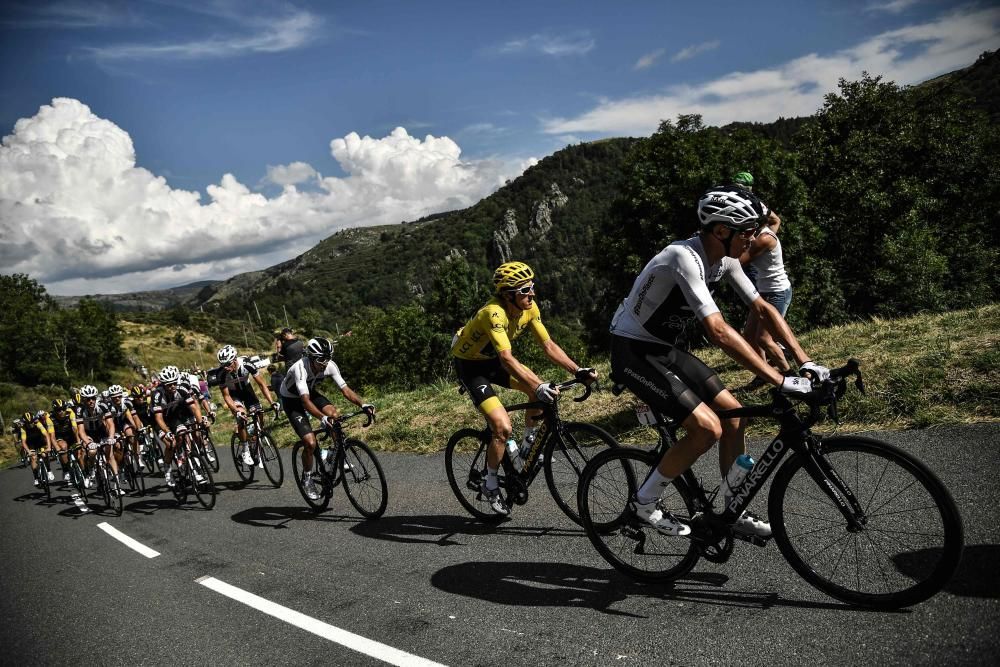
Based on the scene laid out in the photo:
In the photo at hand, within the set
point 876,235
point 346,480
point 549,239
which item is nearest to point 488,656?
point 346,480

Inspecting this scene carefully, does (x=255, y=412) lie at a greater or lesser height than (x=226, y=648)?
greater

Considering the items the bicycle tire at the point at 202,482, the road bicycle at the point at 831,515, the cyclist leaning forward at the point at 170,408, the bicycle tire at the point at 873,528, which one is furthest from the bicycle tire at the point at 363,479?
the cyclist leaning forward at the point at 170,408

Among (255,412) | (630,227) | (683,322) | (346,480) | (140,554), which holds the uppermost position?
(630,227)

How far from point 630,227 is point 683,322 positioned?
27.1 meters

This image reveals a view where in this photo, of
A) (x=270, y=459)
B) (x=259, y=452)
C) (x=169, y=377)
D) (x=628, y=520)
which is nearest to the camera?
(x=628, y=520)

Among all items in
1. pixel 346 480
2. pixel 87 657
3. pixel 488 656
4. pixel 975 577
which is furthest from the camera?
pixel 346 480

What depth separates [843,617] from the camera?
10.2ft

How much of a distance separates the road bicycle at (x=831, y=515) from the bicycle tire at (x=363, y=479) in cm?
347

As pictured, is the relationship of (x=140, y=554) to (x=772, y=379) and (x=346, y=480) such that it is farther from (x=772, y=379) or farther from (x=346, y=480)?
(x=772, y=379)

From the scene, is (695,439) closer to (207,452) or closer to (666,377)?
(666,377)

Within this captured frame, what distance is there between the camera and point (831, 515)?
3453mm

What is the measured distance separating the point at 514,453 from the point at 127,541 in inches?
257

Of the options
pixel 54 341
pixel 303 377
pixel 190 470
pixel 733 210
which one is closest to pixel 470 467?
pixel 303 377

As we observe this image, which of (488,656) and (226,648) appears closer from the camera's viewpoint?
(488,656)
